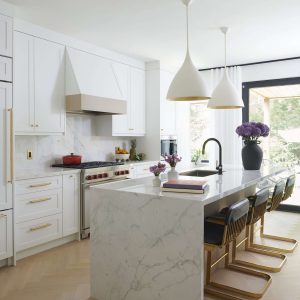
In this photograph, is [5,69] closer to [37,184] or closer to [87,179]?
[37,184]

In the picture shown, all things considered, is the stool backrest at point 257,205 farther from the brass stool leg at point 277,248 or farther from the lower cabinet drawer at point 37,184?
the lower cabinet drawer at point 37,184

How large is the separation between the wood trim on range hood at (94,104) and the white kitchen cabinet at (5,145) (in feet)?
3.36

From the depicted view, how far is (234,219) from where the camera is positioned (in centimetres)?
247

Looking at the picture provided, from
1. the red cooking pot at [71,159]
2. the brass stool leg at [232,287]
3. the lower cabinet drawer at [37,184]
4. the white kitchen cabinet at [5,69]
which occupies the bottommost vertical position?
the brass stool leg at [232,287]

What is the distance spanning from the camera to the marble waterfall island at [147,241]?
85.0 inches

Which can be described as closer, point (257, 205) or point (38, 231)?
point (257, 205)

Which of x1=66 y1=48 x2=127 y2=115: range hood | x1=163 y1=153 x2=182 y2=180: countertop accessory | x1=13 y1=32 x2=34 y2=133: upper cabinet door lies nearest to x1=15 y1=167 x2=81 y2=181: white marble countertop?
x1=13 y1=32 x2=34 y2=133: upper cabinet door

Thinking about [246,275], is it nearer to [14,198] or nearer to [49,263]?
[49,263]

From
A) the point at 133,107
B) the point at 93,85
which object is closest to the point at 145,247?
the point at 93,85

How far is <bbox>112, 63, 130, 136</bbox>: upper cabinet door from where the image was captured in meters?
5.12

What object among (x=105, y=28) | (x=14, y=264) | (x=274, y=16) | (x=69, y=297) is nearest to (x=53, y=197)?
(x=14, y=264)

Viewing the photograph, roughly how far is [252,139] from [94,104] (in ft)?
6.80

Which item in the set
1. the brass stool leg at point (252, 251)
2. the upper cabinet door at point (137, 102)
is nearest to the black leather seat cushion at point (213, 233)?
the brass stool leg at point (252, 251)

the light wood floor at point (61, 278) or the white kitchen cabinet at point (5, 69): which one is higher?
the white kitchen cabinet at point (5, 69)
